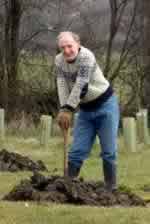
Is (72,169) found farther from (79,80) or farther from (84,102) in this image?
(79,80)

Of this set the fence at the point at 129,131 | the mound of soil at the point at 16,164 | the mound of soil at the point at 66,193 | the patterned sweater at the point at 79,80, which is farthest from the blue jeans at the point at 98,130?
the fence at the point at 129,131

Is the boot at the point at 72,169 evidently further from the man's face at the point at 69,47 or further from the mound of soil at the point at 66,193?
Result: the man's face at the point at 69,47

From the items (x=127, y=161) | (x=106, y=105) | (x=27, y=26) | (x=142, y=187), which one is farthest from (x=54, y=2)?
(x=106, y=105)

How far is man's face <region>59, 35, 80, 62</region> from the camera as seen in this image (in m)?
7.66

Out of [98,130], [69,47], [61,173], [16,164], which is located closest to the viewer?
[69,47]

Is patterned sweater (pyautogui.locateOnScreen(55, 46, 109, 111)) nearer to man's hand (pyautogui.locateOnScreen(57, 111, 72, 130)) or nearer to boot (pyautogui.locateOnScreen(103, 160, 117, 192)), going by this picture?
man's hand (pyautogui.locateOnScreen(57, 111, 72, 130))

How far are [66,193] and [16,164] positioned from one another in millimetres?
4218

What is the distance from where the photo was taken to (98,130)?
8305mm

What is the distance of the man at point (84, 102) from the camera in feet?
25.4

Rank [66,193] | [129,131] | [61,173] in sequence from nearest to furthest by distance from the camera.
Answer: [66,193], [61,173], [129,131]

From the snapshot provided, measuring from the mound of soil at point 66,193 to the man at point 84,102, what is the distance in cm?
37

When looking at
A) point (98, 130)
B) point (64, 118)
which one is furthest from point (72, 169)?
point (64, 118)

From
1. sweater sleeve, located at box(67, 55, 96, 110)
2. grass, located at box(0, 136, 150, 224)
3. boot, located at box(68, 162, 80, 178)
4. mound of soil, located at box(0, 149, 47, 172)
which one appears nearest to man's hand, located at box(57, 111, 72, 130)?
sweater sleeve, located at box(67, 55, 96, 110)

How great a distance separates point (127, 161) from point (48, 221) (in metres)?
6.93
